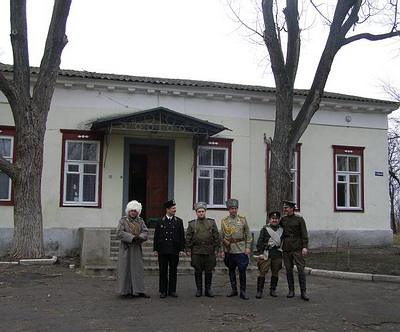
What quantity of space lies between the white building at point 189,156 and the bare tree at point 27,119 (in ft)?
5.62

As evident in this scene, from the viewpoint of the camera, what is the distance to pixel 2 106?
13.6 m

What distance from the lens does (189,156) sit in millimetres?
14906

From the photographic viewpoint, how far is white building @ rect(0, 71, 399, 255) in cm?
1376

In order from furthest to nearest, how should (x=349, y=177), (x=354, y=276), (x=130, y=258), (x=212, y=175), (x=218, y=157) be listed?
(x=349, y=177) → (x=218, y=157) → (x=212, y=175) → (x=354, y=276) → (x=130, y=258)

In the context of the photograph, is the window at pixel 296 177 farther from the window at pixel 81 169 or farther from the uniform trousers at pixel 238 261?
the uniform trousers at pixel 238 261

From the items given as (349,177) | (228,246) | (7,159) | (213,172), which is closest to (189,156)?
(213,172)

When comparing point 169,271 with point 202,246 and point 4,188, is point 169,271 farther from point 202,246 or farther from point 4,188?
point 4,188

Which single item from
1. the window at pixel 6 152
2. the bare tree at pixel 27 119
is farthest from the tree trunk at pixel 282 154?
the window at pixel 6 152

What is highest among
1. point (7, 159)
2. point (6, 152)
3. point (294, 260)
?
point (6, 152)

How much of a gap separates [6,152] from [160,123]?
4611mm

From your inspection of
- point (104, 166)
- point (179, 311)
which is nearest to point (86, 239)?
point (104, 166)

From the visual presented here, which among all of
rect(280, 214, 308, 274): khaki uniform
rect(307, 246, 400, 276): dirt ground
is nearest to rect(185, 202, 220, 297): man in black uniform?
rect(280, 214, 308, 274): khaki uniform

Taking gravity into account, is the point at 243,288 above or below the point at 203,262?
below

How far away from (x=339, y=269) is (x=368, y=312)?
413 centimetres
